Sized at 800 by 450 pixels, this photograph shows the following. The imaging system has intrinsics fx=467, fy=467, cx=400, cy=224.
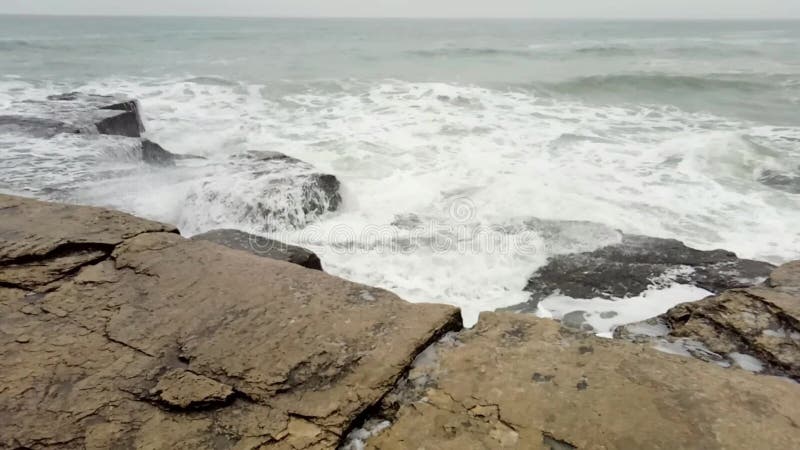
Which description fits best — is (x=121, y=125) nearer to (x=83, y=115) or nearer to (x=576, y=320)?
(x=83, y=115)

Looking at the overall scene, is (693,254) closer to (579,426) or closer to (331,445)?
(579,426)

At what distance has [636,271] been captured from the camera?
4.09m

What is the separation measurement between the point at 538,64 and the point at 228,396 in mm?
21800

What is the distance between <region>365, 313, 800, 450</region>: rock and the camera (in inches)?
53.0

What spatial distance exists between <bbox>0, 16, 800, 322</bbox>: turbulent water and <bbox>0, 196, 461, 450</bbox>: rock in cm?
204

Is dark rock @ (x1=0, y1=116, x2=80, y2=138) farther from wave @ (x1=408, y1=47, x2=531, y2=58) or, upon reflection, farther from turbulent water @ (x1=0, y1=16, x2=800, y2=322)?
wave @ (x1=408, y1=47, x2=531, y2=58)

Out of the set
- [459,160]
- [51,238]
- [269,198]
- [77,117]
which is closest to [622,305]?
[269,198]

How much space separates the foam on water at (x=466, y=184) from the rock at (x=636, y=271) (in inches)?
5.3

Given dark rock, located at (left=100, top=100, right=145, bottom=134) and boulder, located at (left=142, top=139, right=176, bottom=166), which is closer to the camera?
boulder, located at (left=142, top=139, right=176, bottom=166)

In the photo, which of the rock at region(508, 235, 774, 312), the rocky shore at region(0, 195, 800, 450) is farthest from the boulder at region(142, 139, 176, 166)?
the rock at region(508, 235, 774, 312)

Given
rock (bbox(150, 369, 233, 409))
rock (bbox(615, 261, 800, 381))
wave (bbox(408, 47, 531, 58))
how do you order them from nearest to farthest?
rock (bbox(150, 369, 233, 409)) < rock (bbox(615, 261, 800, 381)) < wave (bbox(408, 47, 531, 58))

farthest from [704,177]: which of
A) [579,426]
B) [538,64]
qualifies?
[538,64]

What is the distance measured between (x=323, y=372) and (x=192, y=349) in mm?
511

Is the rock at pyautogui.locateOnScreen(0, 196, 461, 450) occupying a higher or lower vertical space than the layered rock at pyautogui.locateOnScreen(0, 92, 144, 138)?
higher
